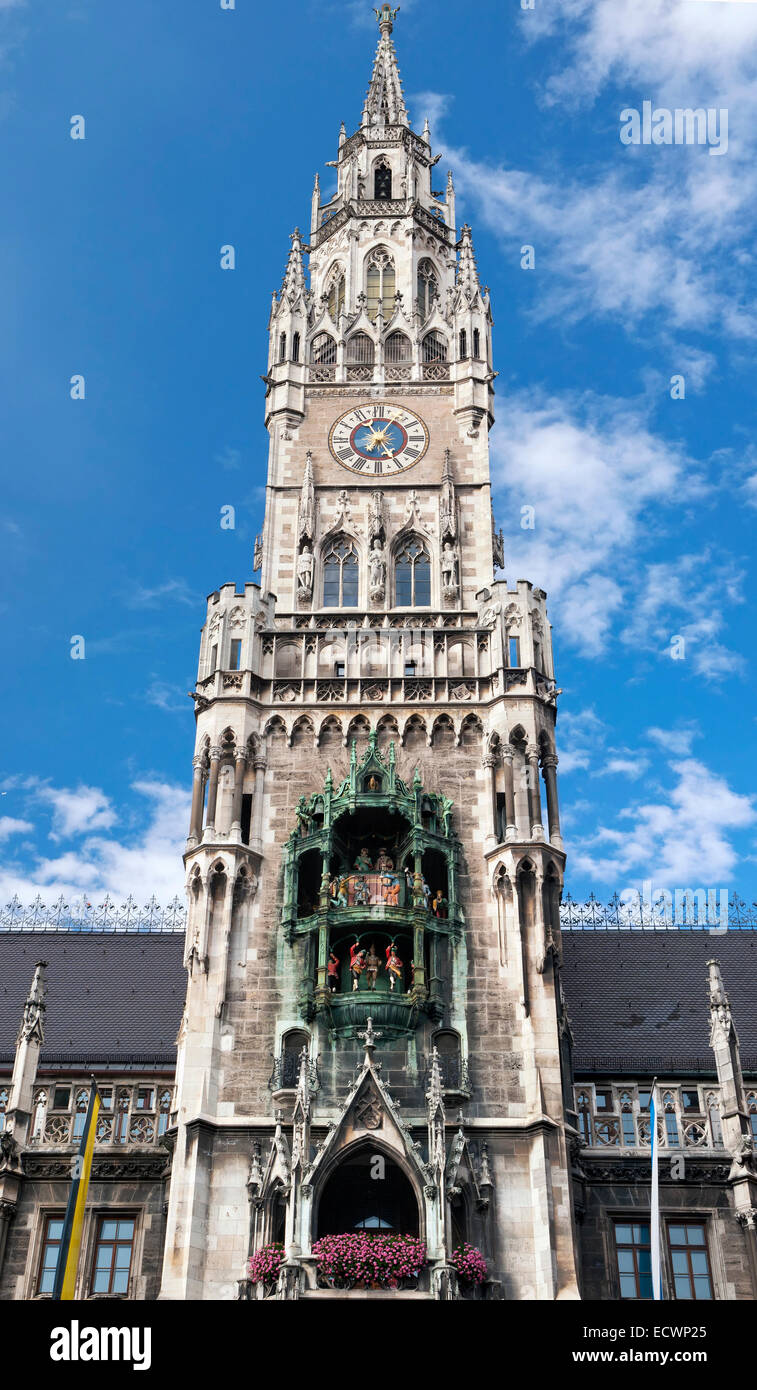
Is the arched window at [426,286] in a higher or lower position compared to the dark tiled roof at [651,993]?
higher

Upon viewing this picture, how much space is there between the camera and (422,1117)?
2880cm

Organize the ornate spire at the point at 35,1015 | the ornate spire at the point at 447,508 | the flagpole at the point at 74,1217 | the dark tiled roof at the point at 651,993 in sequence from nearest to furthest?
the flagpole at the point at 74,1217 → the ornate spire at the point at 35,1015 → the dark tiled roof at the point at 651,993 → the ornate spire at the point at 447,508

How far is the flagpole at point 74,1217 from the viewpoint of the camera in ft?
85.5

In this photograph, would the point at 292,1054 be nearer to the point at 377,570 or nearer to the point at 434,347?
the point at 377,570

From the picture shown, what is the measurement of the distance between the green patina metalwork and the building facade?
7 centimetres

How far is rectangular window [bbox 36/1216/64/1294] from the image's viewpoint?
30.2 metres

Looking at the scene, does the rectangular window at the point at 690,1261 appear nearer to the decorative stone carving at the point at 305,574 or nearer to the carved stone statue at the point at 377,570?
the carved stone statue at the point at 377,570

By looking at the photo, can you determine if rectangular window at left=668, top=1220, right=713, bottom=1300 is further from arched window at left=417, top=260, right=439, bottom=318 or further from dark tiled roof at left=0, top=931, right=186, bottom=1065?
arched window at left=417, top=260, right=439, bottom=318

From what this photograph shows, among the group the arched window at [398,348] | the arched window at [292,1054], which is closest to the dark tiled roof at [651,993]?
the arched window at [292,1054]

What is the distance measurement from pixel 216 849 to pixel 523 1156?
885 cm

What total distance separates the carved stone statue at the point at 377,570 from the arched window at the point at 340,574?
666 millimetres

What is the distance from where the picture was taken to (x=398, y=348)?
42594 mm

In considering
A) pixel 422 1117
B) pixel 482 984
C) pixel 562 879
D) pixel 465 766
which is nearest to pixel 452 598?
pixel 465 766
